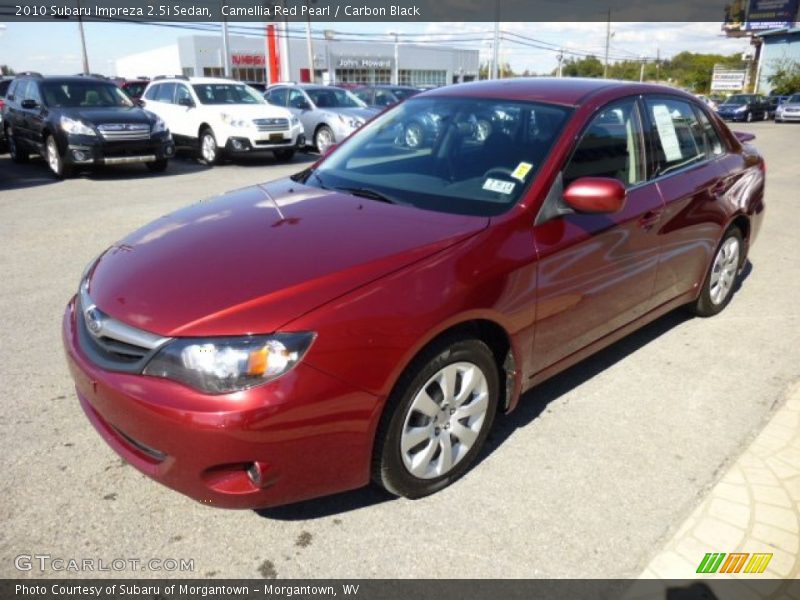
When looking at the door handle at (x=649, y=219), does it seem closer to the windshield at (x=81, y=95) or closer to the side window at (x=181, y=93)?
the windshield at (x=81, y=95)

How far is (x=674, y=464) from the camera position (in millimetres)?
3043

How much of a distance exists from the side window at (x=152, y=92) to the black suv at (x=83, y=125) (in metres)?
2.83

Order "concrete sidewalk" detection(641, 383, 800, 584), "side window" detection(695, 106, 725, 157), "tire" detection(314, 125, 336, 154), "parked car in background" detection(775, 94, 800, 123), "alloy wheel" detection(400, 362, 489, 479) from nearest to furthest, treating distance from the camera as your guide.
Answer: "concrete sidewalk" detection(641, 383, 800, 584), "alloy wheel" detection(400, 362, 489, 479), "side window" detection(695, 106, 725, 157), "tire" detection(314, 125, 336, 154), "parked car in background" detection(775, 94, 800, 123)

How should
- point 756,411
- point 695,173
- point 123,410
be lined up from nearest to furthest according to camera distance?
point 123,410
point 756,411
point 695,173

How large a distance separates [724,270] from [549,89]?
2231mm

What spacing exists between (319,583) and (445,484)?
0.73 metres

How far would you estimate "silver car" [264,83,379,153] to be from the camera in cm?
1431

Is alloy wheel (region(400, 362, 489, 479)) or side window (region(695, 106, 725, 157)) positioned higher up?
side window (region(695, 106, 725, 157))

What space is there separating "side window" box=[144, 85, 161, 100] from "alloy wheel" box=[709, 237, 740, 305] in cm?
1343

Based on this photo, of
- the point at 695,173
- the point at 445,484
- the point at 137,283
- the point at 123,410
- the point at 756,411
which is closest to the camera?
the point at 123,410

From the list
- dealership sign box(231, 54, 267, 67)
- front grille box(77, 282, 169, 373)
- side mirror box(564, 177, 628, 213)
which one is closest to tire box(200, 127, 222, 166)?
front grille box(77, 282, 169, 373)

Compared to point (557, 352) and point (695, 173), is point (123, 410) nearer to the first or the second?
point (557, 352)

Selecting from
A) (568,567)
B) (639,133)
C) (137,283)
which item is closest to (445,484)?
(568,567)

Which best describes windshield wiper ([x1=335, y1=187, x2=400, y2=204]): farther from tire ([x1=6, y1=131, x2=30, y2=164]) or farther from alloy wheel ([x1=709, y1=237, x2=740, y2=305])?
tire ([x1=6, y1=131, x2=30, y2=164])
